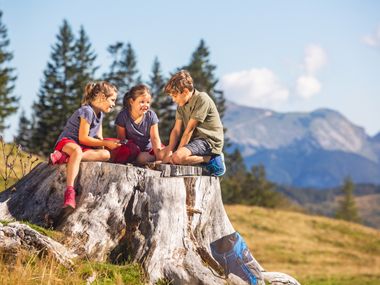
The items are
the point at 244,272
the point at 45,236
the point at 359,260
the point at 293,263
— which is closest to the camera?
the point at 45,236

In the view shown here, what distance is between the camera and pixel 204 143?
8.02 meters

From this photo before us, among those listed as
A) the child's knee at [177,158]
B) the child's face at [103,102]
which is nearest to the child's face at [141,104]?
the child's face at [103,102]

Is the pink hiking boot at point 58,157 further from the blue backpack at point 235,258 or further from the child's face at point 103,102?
the blue backpack at point 235,258

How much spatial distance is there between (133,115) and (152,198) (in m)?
1.92

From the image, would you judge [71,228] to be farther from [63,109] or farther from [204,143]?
[63,109]

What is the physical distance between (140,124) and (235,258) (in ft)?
8.57

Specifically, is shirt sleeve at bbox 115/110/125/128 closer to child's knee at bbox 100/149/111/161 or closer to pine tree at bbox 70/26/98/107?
child's knee at bbox 100/149/111/161

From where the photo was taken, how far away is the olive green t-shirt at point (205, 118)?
26.2ft

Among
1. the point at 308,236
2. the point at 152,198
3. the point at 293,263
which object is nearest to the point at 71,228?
the point at 152,198

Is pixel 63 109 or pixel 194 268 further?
pixel 63 109

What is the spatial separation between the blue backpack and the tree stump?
0.13 m

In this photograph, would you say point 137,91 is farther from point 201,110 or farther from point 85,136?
point 85,136

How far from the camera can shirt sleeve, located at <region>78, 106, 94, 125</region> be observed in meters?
7.45

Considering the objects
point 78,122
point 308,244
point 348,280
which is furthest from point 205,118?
point 308,244
